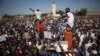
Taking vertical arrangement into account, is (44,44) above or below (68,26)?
below

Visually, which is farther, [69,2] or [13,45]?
[69,2]

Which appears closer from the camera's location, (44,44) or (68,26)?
(68,26)

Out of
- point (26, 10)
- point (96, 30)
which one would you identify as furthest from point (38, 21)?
point (96, 30)

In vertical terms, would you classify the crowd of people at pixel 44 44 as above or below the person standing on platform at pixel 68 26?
below

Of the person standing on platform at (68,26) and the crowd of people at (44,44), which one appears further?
the crowd of people at (44,44)

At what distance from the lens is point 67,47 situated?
3662mm

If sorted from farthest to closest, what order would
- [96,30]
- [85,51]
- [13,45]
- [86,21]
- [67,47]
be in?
[86,21], [96,30], [13,45], [85,51], [67,47]

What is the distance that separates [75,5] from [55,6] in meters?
0.40

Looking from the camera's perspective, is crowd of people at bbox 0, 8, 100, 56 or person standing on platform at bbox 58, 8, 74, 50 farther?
crowd of people at bbox 0, 8, 100, 56

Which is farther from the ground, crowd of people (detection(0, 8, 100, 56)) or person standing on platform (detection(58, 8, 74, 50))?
person standing on platform (detection(58, 8, 74, 50))

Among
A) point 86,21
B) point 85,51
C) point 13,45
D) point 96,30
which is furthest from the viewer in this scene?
point 86,21

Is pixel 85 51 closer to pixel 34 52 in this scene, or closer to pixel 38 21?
pixel 34 52

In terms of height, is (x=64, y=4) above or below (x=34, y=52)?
above

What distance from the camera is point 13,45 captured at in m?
4.82
